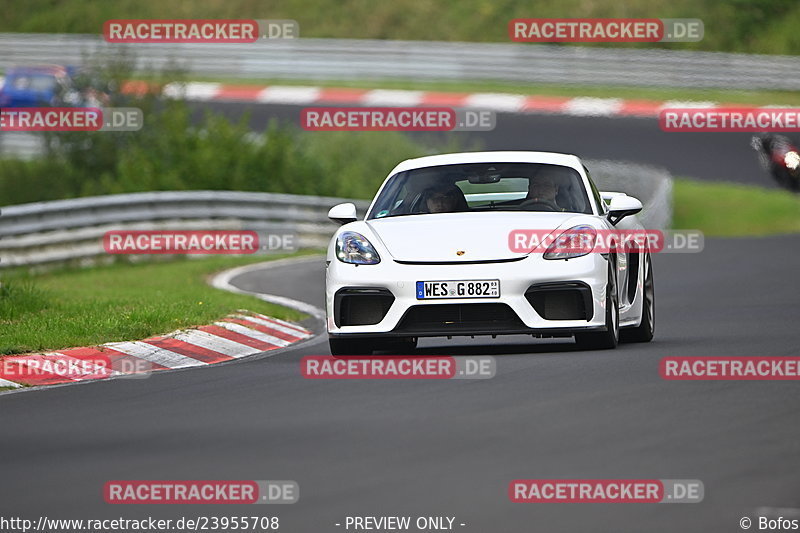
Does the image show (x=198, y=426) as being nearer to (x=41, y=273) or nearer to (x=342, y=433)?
(x=342, y=433)

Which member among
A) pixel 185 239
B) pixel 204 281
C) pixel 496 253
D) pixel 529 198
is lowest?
pixel 496 253

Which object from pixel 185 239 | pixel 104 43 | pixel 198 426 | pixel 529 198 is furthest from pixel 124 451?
pixel 104 43

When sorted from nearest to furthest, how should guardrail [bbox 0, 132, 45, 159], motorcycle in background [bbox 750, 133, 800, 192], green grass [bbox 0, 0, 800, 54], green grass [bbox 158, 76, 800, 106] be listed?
motorcycle in background [bbox 750, 133, 800, 192]
guardrail [bbox 0, 132, 45, 159]
green grass [bbox 158, 76, 800, 106]
green grass [bbox 0, 0, 800, 54]

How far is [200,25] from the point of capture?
151 ft

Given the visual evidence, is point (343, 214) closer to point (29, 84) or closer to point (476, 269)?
point (476, 269)

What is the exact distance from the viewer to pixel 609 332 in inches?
435

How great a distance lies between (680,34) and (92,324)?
108ft

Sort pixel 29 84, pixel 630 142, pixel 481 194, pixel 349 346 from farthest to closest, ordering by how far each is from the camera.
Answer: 1. pixel 29 84
2. pixel 630 142
3. pixel 481 194
4. pixel 349 346

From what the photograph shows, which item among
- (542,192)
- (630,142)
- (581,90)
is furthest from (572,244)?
(581,90)

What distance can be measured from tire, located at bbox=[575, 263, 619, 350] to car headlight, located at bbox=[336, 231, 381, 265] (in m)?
1.36

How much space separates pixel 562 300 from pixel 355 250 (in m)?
1.34

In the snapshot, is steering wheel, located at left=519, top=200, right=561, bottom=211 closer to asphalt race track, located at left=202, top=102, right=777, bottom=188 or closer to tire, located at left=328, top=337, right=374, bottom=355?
tire, located at left=328, top=337, right=374, bottom=355

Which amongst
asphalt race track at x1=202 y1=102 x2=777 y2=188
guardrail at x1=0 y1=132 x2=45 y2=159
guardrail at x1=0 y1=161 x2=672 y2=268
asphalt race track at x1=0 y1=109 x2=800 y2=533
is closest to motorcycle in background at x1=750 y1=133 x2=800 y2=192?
asphalt race track at x1=202 y1=102 x2=777 y2=188

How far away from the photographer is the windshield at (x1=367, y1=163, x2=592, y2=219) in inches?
457
